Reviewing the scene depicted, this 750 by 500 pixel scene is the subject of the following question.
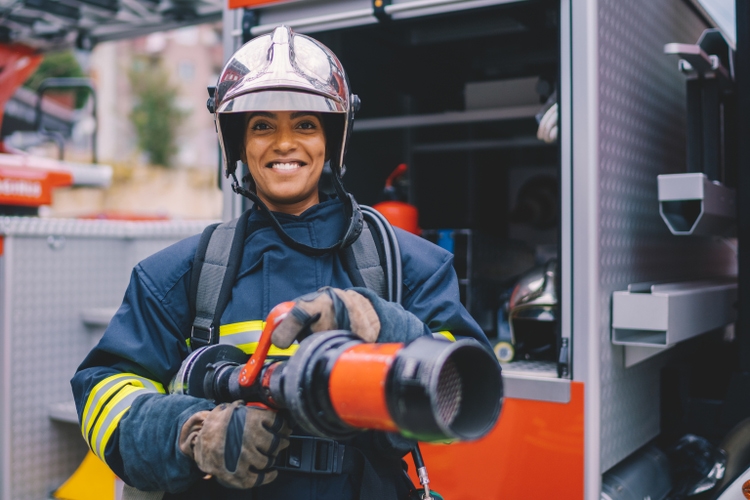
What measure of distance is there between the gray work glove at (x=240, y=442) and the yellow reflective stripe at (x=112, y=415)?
0.24m

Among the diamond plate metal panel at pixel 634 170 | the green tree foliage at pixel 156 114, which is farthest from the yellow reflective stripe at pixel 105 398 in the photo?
the green tree foliage at pixel 156 114

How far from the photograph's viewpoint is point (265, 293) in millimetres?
1554

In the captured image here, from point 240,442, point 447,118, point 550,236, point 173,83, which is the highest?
point 173,83

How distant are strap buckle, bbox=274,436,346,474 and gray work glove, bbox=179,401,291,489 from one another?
20 centimetres

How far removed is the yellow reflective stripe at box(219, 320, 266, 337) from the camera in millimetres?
1527

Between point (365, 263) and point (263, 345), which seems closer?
point (263, 345)

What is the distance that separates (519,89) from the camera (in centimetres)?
358

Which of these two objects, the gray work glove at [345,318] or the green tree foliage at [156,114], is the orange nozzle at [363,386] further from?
the green tree foliage at [156,114]

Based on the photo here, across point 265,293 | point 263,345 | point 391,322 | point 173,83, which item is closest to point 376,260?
point 265,293

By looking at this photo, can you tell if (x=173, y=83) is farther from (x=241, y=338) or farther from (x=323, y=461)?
(x=323, y=461)

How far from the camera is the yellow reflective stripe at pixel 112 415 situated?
140 centimetres

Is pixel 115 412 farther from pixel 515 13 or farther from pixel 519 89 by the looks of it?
pixel 519 89

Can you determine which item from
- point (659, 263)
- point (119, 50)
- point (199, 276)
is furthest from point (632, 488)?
point (119, 50)

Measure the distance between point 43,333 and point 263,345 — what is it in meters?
2.74
